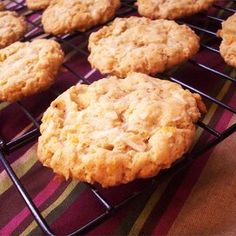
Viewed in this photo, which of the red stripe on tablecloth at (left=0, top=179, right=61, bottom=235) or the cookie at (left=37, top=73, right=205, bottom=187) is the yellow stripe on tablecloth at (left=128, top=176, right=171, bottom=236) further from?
the red stripe on tablecloth at (left=0, top=179, right=61, bottom=235)

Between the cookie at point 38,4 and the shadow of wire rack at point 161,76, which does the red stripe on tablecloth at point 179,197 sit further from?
the cookie at point 38,4

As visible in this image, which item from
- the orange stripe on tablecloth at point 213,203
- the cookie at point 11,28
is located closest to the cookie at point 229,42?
the orange stripe on tablecloth at point 213,203

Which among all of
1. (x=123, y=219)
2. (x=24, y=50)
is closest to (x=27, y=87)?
(x=24, y=50)

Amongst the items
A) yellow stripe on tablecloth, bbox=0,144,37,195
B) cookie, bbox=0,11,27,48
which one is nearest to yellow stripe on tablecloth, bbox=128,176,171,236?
yellow stripe on tablecloth, bbox=0,144,37,195

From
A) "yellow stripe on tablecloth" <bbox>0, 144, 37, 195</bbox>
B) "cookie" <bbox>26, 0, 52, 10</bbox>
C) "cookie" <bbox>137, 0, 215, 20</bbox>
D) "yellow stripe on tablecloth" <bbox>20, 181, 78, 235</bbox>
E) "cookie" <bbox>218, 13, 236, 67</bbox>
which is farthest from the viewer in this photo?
"cookie" <bbox>26, 0, 52, 10</bbox>

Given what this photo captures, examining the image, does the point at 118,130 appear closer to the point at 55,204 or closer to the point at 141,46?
the point at 55,204

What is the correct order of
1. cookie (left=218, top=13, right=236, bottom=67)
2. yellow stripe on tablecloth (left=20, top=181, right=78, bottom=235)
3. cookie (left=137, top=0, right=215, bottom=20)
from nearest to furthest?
yellow stripe on tablecloth (left=20, top=181, right=78, bottom=235) < cookie (left=218, top=13, right=236, bottom=67) < cookie (left=137, top=0, right=215, bottom=20)
